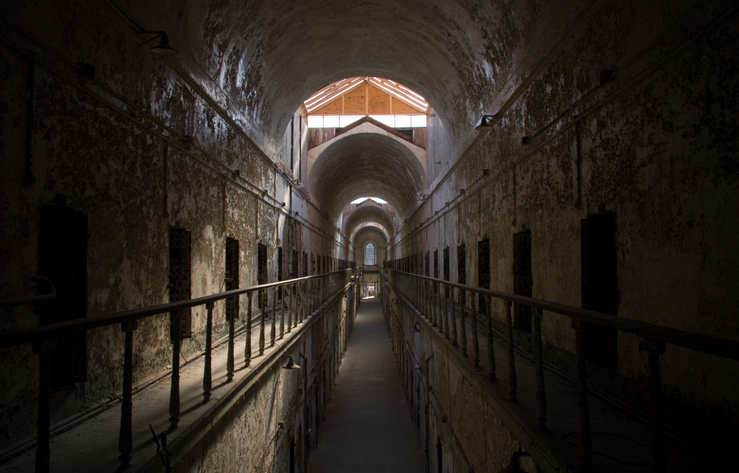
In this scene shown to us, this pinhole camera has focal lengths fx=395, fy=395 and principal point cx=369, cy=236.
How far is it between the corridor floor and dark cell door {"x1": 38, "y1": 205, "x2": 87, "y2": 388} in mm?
7338

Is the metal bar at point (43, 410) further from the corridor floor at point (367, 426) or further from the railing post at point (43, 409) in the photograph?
the corridor floor at point (367, 426)

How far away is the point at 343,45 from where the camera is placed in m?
8.64

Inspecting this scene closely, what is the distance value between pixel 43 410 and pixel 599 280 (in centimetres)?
410

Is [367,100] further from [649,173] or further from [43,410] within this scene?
[43,410]

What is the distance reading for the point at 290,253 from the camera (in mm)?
11570

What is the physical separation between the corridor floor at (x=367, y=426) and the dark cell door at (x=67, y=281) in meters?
7.34

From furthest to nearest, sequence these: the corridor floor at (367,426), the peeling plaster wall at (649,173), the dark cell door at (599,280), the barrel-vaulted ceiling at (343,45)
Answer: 1. the corridor floor at (367,426)
2. the barrel-vaulted ceiling at (343,45)
3. the dark cell door at (599,280)
4. the peeling plaster wall at (649,173)

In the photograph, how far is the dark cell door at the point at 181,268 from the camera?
15.8ft

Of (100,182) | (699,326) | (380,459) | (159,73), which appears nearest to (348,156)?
(380,459)

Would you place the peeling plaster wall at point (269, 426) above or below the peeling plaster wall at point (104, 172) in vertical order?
below

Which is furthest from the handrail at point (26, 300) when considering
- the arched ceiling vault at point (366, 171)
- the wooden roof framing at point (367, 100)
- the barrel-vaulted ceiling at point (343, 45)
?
the wooden roof framing at point (367, 100)

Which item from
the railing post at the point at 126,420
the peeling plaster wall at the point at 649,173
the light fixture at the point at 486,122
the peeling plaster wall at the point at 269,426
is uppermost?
the light fixture at the point at 486,122

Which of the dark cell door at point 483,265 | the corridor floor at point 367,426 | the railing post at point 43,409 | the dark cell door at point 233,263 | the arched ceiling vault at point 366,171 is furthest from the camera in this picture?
the arched ceiling vault at point 366,171

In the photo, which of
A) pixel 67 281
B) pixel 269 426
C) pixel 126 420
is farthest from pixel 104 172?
pixel 269 426
